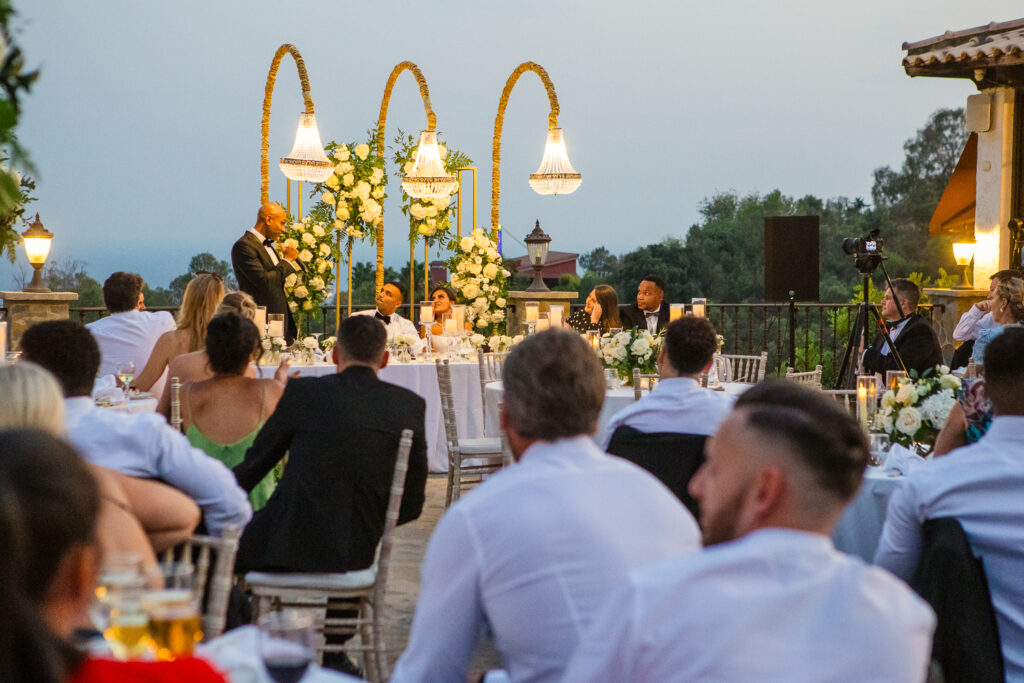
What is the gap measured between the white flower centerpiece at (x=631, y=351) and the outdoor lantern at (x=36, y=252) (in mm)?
6658

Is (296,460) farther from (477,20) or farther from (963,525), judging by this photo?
(477,20)

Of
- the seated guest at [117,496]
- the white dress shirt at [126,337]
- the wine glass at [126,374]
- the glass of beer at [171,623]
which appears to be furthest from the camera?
the white dress shirt at [126,337]

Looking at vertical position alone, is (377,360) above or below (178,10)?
below

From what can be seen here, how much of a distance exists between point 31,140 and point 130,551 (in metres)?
1.11

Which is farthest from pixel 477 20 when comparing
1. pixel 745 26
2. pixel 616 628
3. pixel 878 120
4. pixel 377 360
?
pixel 616 628

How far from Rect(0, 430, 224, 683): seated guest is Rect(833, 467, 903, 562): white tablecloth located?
272cm

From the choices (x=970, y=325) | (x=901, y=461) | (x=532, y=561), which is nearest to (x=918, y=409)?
(x=901, y=461)

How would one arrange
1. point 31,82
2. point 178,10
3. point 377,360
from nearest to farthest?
Result: point 31,82 → point 377,360 → point 178,10

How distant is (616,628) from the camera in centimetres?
130

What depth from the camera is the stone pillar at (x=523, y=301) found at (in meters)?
10.3

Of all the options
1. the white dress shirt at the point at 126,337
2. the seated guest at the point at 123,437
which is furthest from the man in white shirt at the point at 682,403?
the white dress shirt at the point at 126,337

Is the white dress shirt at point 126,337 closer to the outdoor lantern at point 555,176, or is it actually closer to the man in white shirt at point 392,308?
the man in white shirt at point 392,308

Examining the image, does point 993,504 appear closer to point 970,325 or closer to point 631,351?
point 631,351

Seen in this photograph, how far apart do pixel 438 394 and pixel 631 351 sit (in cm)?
174
